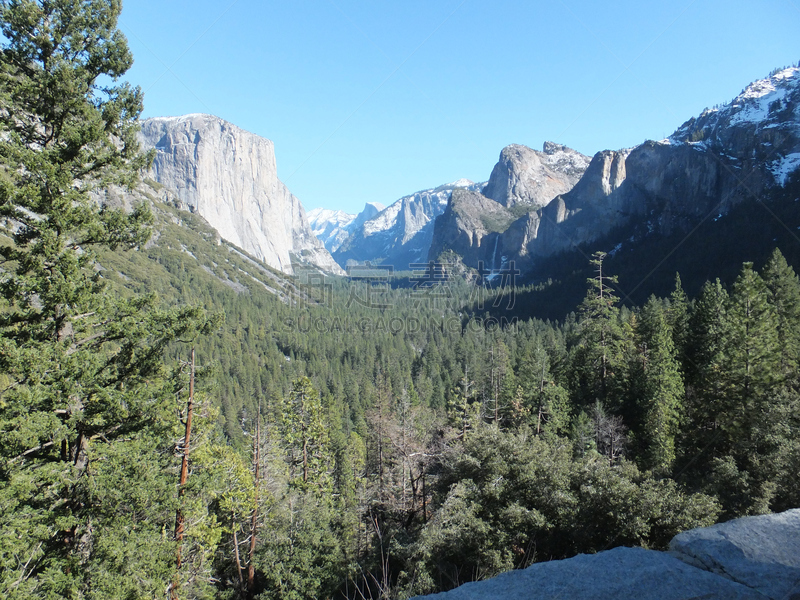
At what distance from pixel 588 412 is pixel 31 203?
29112mm

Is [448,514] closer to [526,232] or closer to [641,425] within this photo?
[641,425]

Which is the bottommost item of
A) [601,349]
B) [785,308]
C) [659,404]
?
[659,404]

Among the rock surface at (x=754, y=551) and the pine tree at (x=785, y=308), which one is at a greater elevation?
the pine tree at (x=785, y=308)

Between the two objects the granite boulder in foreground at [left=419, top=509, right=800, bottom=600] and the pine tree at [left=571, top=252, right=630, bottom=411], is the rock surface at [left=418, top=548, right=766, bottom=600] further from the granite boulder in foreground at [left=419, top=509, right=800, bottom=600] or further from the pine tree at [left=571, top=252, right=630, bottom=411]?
the pine tree at [left=571, top=252, right=630, bottom=411]

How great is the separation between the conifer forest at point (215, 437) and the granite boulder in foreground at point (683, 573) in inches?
79.1

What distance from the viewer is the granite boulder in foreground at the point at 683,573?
495cm

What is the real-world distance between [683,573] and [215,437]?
51.7ft

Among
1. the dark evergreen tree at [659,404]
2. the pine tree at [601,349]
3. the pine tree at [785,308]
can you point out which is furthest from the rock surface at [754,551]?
the pine tree at [785,308]

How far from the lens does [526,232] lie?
173250mm

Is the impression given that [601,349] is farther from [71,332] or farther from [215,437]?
[71,332]

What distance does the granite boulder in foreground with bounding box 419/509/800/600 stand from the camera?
4945mm

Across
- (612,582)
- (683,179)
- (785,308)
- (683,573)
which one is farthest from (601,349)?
(683,179)

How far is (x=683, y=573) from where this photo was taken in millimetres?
5309

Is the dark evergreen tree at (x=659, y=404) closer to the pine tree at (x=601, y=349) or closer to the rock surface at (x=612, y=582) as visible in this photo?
the pine tree at (x=601, y=349)
